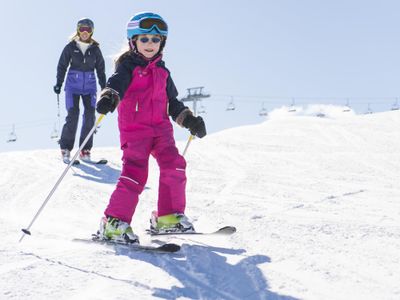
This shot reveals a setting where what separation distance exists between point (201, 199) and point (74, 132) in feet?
12.2

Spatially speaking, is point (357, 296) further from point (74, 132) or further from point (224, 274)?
point (74, 132)

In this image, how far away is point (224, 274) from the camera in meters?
2.78

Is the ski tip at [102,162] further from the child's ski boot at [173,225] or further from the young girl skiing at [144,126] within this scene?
the child's ski boot at [173,225]

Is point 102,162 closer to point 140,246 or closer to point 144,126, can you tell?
point 144,126

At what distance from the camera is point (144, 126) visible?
156 inches

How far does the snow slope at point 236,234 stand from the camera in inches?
101

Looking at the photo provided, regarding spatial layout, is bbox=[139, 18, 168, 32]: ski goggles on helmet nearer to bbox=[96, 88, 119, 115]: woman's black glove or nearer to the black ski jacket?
bbox=[96, 88, 119, 115]: woman's black glove

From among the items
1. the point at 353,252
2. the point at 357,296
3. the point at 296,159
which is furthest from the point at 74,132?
the point at 357,296

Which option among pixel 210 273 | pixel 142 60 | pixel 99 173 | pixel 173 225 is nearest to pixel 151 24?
pixel 142 60

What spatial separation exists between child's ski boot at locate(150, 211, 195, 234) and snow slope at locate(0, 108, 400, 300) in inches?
7.2

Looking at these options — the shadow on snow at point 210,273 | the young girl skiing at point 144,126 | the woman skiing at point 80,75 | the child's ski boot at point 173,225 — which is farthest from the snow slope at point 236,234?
the woman skiing at point 80,75

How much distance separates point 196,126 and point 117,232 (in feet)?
3.69

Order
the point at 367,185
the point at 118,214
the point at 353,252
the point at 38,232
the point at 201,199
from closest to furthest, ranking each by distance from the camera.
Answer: the point at 353,252, the point at 118,214, the point at 38,232, the point at 201,199, the point at 367,185

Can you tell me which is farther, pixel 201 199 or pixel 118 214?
pixel 201 199
